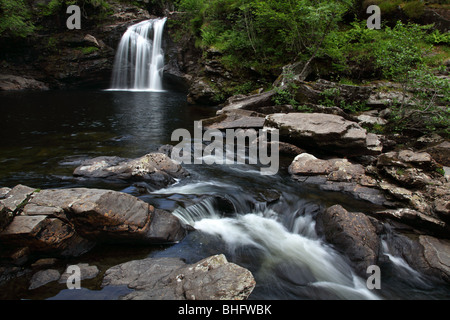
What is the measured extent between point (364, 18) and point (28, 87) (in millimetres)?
29338

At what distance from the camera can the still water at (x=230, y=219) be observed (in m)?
4.02

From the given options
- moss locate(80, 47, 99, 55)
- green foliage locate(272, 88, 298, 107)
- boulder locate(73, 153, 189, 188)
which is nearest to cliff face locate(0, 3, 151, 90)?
moss locate(80, 47, 99, 55)

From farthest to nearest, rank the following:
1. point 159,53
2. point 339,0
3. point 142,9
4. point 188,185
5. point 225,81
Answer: point 142,9 → point 159,53 → point 225,81 → point 339,0 → point 188,185

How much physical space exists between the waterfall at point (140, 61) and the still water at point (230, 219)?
17.5 metres

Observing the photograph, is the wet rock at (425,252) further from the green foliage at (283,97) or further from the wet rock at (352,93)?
the green foliage at (283,97)

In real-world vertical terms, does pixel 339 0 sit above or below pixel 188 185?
above

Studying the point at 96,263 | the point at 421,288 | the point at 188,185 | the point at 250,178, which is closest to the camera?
the point at 96,263

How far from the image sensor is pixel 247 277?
3363 millimetres

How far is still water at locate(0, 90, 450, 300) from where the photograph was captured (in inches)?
158

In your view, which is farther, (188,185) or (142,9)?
(142,9)

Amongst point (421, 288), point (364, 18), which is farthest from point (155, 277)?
point (364, 18)

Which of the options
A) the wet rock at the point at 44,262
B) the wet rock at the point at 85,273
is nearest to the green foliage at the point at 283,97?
the wet rock at the point at 85,273

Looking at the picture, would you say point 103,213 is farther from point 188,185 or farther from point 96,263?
point 188,185

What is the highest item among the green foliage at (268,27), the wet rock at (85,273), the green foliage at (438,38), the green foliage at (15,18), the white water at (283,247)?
the green foliage at (15,18)
